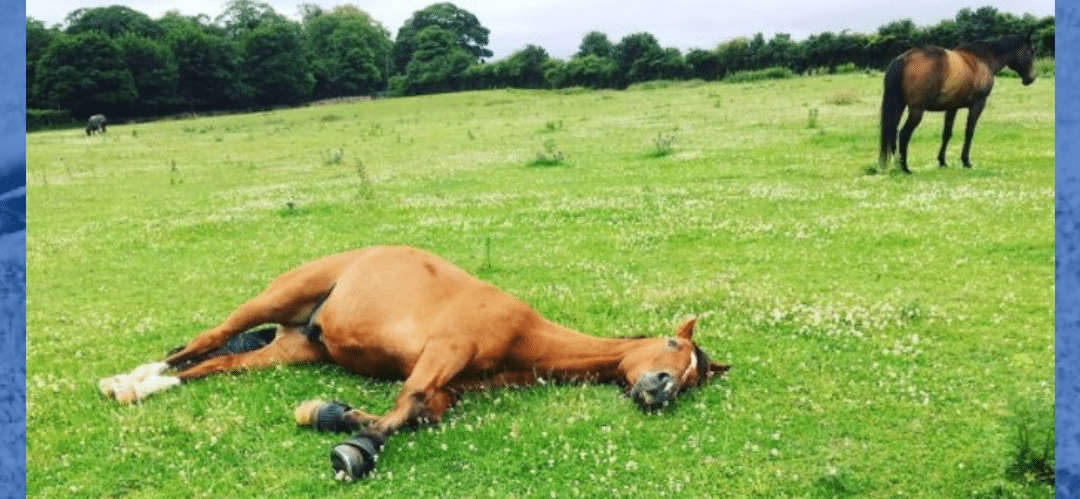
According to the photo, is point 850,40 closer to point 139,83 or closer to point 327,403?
point 327,403

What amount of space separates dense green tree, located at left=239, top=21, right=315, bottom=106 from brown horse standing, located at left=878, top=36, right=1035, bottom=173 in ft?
287

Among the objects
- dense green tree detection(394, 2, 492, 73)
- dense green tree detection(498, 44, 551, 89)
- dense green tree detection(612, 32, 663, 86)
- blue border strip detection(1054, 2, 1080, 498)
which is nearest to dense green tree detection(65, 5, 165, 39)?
dense green tree detection(394, 2, 492, 73)

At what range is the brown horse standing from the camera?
18.6m

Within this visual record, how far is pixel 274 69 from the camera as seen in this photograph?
323 feet

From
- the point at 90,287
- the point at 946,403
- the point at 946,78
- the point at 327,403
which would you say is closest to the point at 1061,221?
the point at 946,403

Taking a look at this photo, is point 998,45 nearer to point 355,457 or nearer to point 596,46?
point 355,457

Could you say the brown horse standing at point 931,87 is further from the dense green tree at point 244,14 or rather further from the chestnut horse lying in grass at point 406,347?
the dense green tree at point 244,14

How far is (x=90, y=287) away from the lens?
1242 centimetres

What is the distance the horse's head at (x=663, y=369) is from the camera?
20.2 ft

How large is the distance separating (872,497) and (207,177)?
2542 centimetres

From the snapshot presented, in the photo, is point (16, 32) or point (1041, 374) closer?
point (16, 32)

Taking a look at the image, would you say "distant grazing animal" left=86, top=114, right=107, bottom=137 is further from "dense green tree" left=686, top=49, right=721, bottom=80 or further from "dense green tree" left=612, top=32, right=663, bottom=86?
"dense green tree" left=686, top=49, right=721, bottom=80

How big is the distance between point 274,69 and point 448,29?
20.3 metres

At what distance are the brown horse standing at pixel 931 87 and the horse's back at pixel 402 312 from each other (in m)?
14.2
